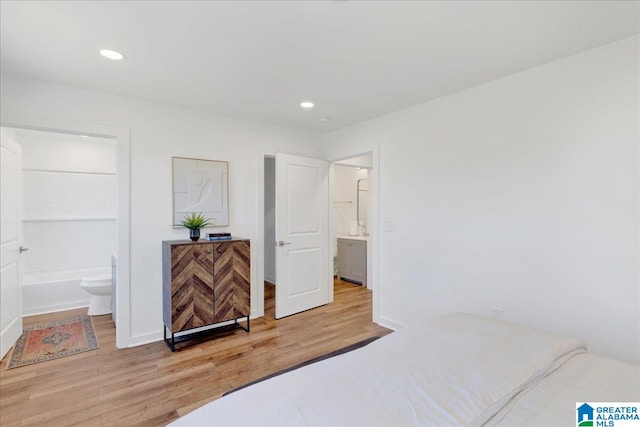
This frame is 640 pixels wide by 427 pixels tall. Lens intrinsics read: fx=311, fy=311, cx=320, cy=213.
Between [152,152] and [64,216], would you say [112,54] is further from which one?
[64,216]

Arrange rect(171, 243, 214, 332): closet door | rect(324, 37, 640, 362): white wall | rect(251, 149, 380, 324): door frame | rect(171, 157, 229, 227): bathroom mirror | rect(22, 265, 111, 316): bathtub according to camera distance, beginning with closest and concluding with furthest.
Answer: rect(324, 37, 640, 362): white wall < rect(171, 243, 214, 332): closet door < rect(171, 157, 229, 227): bathroom mirror < rect(251, 149, 380, 324): door frame < rect(22, 265, 111, 316): bathtub

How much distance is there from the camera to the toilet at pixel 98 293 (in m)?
3.74

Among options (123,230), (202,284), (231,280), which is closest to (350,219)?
(231,280)

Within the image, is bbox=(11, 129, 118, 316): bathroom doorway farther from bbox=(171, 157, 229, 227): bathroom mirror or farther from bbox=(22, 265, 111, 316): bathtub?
bbox=(171, 157, 229, 227): bathroom mirror

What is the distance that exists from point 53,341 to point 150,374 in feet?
4.61

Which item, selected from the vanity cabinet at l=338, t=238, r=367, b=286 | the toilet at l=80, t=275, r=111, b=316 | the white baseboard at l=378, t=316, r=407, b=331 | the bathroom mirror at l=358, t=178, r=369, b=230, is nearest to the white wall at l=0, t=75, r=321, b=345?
the toilet at l=80, t=275, r=111, b=316

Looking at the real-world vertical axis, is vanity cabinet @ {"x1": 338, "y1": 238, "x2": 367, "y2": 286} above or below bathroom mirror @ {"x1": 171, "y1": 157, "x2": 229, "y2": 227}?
below

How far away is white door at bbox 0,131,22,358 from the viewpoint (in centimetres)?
271

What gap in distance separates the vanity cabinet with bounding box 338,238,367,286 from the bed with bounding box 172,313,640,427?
3866 mm

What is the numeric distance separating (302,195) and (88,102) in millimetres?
2387

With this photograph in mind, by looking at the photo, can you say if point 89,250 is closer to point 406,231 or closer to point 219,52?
point 219,52

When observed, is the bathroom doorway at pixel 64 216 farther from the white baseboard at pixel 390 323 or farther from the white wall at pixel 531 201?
the white wall at pixel 531 201

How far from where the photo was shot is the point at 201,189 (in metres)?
3.41

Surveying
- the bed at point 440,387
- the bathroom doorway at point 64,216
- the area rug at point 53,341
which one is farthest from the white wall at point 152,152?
the bed at point 440,387
